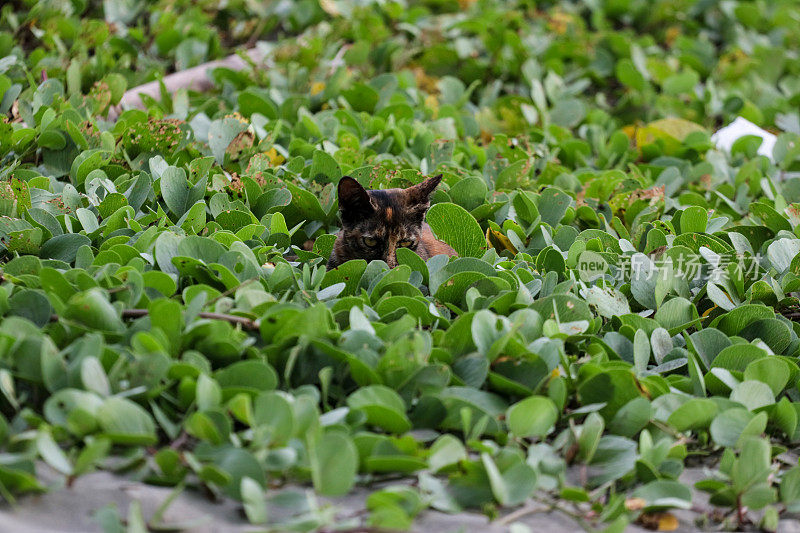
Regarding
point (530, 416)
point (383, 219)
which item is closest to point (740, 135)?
point (383, 219)

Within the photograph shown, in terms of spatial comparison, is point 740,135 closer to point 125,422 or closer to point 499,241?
point 499,241

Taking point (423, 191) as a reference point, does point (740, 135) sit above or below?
below

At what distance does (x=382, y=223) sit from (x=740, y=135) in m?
2.53

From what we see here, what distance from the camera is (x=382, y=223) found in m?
3.03

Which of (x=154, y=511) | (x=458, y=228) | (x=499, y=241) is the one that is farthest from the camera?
(x=499, y=241)

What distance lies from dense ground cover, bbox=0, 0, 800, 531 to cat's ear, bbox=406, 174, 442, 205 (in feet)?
0.36

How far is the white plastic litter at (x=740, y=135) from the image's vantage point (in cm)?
454

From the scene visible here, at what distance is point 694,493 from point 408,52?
388cm

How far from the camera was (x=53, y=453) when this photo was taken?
5.53 ft

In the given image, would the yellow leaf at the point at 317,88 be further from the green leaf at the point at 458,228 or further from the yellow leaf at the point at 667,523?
the yellow leaf at the point at 667,523

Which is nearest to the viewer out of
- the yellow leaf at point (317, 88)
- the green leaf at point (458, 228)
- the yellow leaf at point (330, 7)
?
the green leaf at point (458, 228)

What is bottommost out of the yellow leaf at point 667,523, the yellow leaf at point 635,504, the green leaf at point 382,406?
the yellow leaf at point 667,523

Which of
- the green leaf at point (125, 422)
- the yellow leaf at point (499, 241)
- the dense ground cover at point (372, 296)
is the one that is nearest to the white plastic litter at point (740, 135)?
the dense ground cover at point (372, 296)

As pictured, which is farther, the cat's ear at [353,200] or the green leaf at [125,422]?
the cat's ear at [353,200]
